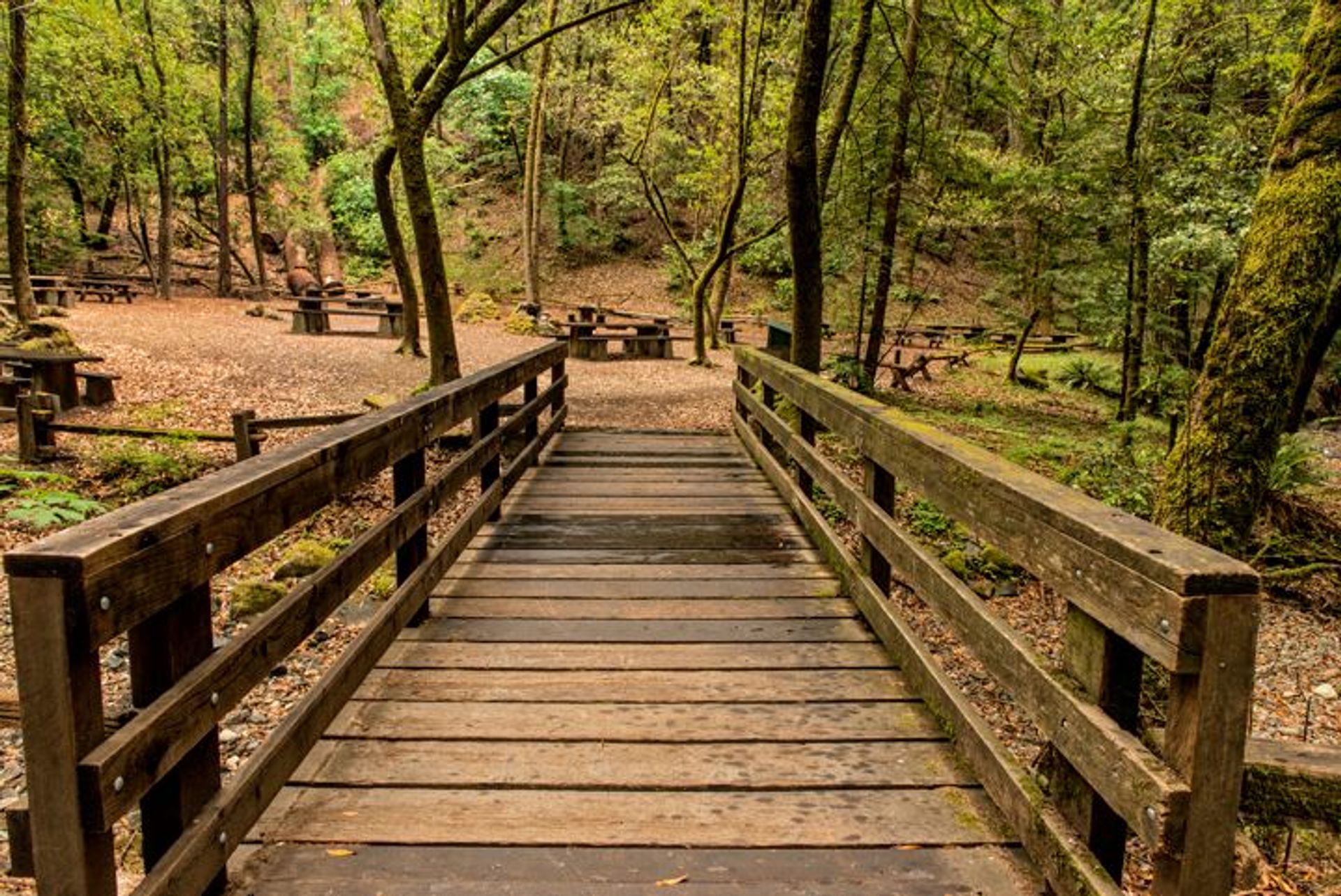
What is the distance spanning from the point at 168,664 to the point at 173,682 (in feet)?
0.14

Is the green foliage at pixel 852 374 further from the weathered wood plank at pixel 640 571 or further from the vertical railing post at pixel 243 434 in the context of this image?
the weathered wood plank at pixel 640 571

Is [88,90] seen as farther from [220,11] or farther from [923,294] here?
[923,294]

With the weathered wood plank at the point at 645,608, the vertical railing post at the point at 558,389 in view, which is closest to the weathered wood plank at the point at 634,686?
the weathered wood plank at the point at 645,608

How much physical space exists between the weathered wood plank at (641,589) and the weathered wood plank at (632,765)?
1.61 m

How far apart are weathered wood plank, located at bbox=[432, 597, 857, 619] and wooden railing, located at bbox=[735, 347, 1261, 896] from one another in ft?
2.90

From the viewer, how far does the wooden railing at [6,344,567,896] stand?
1.58 metres

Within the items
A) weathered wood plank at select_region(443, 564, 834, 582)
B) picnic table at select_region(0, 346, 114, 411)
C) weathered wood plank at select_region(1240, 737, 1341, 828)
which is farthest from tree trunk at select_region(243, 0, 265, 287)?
weathered wood plank at select_region(1240, 737, 1341, 828)

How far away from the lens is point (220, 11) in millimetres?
26359

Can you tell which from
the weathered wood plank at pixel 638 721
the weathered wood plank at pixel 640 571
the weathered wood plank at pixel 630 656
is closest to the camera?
the weathered wood plank at pixel 638 721

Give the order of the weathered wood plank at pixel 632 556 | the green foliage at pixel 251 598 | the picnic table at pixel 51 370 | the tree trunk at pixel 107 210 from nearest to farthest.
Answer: the weathered wood plank at pixel 632 556
the green foliage at pixel 251 598
the picnic table at pixel 51 370
the tree trunk at pixel 107 210

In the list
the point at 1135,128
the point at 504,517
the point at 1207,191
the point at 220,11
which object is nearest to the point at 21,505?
the point at 504,517

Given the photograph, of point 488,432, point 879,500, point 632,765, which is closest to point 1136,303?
point 879,500

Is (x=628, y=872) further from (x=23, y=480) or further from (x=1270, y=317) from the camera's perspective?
(x=23, y=480)

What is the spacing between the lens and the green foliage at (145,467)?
886cm
